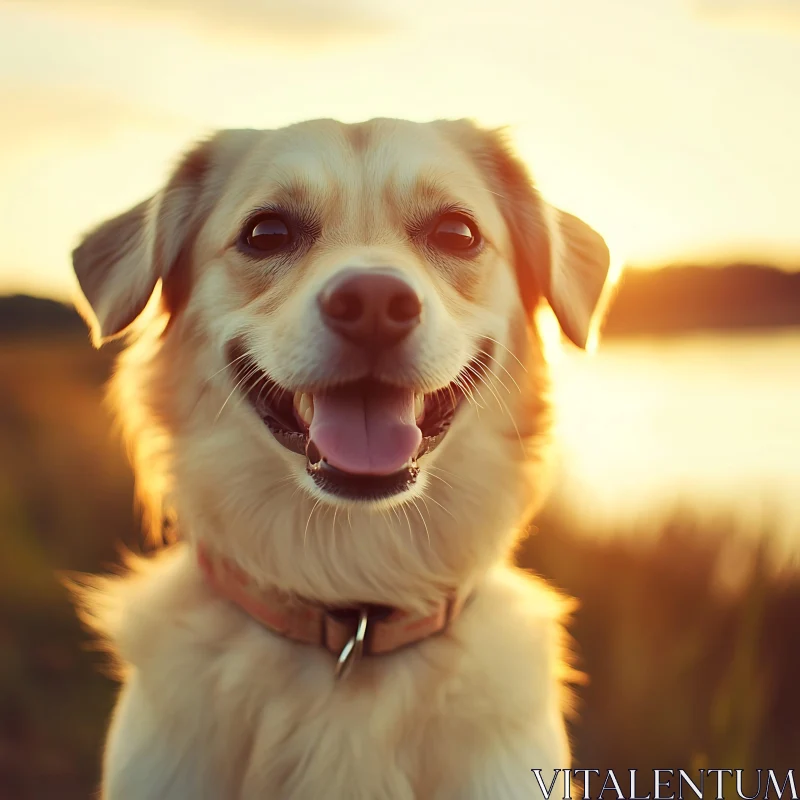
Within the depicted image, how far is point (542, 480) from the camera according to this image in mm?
2430

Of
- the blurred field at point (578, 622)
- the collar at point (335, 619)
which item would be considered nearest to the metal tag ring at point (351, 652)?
the collar at point (335, 619)

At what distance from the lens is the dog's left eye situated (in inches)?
90.0

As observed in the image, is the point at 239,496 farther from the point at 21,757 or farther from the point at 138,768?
the point at 21,757

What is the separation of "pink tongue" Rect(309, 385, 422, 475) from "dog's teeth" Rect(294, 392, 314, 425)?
0.06m

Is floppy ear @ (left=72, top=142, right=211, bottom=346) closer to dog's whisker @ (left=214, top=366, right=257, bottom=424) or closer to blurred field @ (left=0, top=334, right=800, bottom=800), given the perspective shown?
dog's whisker @ (left=214, top=366, right=257, bottom=424)

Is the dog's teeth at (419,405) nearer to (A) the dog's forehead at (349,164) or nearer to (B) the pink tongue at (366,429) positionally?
(B) the pink tongue at (366,429)

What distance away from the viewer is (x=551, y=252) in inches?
96.1

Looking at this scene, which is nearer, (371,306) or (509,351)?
(371,306)

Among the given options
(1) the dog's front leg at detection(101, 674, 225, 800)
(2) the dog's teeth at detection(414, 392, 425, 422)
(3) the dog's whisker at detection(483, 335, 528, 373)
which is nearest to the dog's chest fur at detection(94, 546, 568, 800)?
(1) the dog's front leg at detection(101, 674, 225, 800)

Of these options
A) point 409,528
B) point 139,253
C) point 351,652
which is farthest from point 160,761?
point 139,253

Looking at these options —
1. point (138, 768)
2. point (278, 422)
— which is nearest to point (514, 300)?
point (278, 422)

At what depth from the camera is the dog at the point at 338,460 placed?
1.94 meters

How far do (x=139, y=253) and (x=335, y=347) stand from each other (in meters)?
0.82

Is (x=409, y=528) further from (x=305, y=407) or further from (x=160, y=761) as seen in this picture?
(x=160, y=761)
